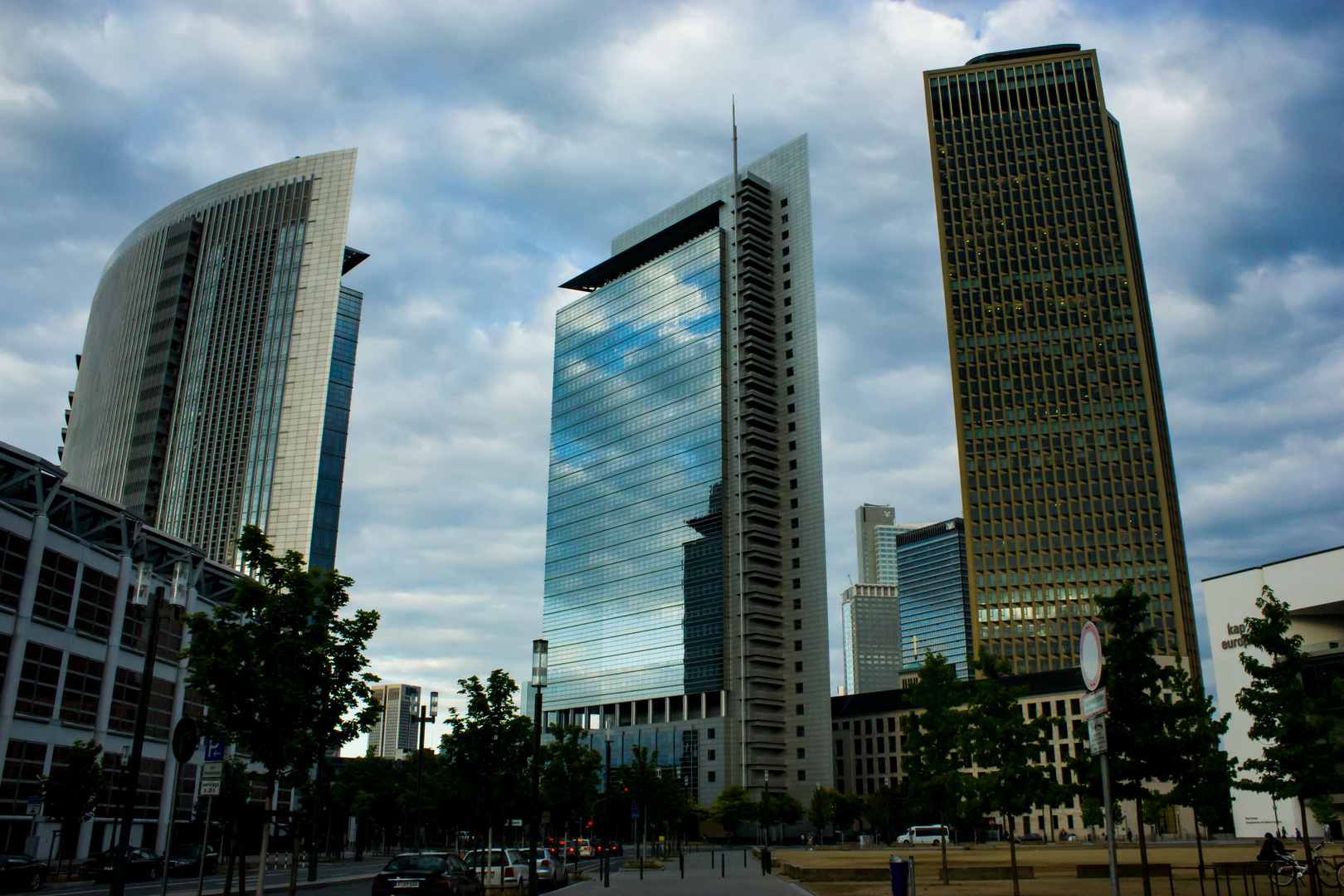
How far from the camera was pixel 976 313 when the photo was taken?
155750mm

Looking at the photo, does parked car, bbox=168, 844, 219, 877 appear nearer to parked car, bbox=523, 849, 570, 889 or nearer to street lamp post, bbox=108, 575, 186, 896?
parked car, bbox=523, 849, 570, 889

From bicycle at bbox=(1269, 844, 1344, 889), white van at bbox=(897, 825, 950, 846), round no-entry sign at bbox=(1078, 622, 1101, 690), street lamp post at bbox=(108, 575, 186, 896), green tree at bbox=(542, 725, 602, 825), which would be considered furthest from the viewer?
white van at bbox=(897, 825, 950, 846)

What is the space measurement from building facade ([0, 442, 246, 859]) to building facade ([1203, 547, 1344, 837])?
6540 centimetres

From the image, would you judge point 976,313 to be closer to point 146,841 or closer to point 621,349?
point 621,349

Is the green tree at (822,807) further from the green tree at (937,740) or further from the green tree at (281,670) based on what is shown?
the green tree at (281,670)

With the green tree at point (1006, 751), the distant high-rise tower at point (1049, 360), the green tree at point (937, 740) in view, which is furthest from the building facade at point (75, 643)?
the distant high-rise tower at point (1049, 360)

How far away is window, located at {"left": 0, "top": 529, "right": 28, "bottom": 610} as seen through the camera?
139 ft

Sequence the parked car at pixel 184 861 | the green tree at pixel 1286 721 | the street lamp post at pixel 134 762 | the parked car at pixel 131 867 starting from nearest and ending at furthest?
1. the street lamp post at pixel 134 762
2. the green tree at pixel 1286 721
3. the parked car at pixel 131 867
4. the parked car at pixel 184 861

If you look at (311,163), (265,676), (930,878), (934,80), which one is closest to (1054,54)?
(934,80)

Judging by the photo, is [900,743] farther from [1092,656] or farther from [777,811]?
[1092,656]

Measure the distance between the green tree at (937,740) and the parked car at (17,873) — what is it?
33.0 m

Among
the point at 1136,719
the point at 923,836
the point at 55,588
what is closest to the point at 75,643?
the point at 55,588

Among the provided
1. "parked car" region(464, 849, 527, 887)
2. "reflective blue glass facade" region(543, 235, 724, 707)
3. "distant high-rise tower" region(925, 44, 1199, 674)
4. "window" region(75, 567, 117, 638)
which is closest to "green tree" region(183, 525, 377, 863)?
"parked car" region(464, 849, 527, 887)

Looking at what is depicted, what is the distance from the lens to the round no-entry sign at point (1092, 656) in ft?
34.0
